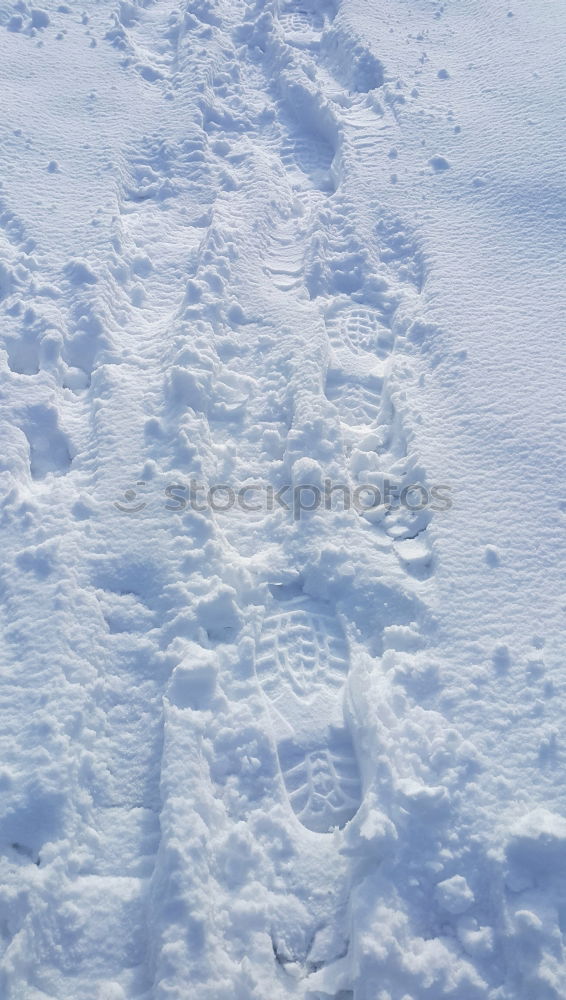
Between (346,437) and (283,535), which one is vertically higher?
(346,437)

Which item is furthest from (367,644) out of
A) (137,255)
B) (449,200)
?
(449,200)

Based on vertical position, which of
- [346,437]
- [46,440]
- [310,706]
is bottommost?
[310,706]

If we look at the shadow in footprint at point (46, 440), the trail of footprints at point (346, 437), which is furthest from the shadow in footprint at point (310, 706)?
the shadow in footprint at point (46, 440)

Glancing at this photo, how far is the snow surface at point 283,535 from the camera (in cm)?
168

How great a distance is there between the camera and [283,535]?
2.27 m

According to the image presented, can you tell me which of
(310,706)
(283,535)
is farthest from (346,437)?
(310,706)

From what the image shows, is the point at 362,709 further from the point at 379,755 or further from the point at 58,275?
the point at 58,275

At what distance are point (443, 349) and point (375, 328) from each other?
11.5 inches

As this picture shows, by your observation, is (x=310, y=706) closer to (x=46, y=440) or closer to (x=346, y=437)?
(x=346, y=437)

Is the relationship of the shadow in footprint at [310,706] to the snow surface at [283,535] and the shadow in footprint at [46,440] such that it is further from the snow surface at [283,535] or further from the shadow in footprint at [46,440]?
the shadow in footprint at [46,440]

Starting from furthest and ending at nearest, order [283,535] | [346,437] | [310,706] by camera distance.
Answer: [346,437]
[283,535]
[310,706]

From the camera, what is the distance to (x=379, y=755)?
1.83 m

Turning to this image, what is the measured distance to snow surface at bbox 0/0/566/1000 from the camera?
5.53 ft

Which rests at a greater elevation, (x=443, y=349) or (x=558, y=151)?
(x=558, y=151)
